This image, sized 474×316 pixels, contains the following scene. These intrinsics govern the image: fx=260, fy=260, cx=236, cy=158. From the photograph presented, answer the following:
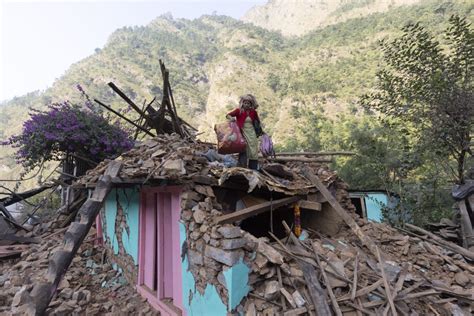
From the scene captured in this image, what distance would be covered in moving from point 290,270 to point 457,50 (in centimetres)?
813

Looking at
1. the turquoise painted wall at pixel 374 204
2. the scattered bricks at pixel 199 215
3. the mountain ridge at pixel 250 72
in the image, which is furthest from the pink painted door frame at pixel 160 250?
the mountain ridge at pixel 250 72

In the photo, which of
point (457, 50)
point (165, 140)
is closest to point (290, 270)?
point (165, 140)

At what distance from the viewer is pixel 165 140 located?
5.39m

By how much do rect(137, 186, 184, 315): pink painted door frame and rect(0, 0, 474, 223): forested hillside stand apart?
9.92 metres

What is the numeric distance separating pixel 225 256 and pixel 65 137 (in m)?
7.76

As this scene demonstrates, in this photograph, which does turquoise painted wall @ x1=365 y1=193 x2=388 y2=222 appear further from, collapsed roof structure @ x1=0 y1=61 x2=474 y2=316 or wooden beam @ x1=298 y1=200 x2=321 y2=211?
wooden beam @ x1=298 y1=200 x2=321 y2=211

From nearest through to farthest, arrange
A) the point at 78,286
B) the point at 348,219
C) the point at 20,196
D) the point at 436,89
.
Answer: the point at 348,219 < the point at 78,286 < the point at 436,89 < the point at 20,196

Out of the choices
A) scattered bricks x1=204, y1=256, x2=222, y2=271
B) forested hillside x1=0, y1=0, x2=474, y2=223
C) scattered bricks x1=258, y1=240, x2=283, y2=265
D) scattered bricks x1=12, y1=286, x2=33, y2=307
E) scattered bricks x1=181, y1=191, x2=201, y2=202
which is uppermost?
forested hillside x1=0, y1=0, x2=474, y2=223

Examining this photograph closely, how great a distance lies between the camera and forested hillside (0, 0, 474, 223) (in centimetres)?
2905

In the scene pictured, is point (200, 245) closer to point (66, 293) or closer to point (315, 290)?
point (315, 290)

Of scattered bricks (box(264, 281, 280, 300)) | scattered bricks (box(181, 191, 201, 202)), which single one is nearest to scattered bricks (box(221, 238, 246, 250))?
scattered bricks (box(264, 281, 280, 300))

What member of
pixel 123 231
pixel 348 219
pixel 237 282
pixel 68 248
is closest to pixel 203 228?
pixel 237 282

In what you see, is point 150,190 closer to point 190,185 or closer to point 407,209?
point 190,185

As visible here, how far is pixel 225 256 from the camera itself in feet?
10.5
